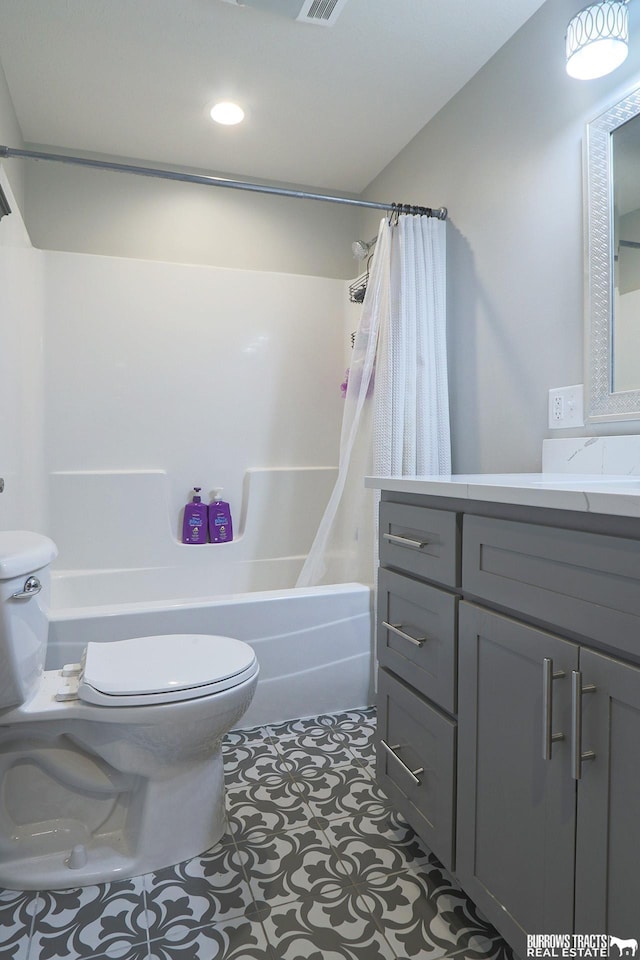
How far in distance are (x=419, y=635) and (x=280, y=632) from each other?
848mm

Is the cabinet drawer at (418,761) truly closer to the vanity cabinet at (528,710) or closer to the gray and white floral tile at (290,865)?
the vanity cabinet at (528,710)

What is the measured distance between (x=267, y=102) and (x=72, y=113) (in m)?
0.80

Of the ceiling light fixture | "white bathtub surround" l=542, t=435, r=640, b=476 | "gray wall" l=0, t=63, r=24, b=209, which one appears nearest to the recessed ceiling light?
"gray wall" l=0, t=63, r=24, b=209

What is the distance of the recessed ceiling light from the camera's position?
233 cm

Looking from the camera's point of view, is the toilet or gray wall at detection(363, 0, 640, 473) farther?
gray wall at detection(363, 0, 640, 473)

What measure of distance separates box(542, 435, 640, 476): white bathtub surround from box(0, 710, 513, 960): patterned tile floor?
103 centimetres

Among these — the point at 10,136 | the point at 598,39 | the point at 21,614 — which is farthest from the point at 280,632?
the point at 10,136

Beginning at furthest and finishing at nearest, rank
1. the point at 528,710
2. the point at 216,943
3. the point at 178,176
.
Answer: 1. the point at 178,176
2. the point at 216,943
3. the point at 528,710

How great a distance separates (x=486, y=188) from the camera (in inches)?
81.3

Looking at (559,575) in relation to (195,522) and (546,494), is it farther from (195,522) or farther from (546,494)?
(195,522)

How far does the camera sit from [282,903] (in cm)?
124

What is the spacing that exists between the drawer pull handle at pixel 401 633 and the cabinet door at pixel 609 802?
0.45m

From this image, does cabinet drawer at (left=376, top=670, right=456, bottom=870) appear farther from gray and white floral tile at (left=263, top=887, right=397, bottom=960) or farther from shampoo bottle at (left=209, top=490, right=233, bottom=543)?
shampoo bottle at (left=209, top=490, right=233, bottom=543)

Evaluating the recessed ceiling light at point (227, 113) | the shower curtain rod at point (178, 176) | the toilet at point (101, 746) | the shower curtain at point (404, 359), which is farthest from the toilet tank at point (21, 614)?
the recessed ceiling light at point (227, 113)
